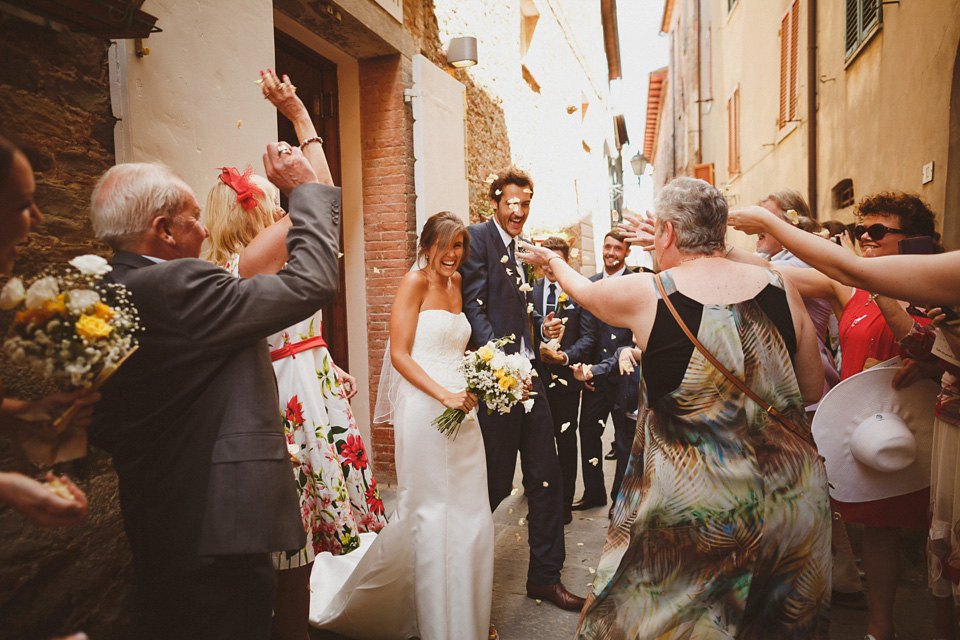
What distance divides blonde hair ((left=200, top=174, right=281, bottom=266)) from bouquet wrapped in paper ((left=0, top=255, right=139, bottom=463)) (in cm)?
137

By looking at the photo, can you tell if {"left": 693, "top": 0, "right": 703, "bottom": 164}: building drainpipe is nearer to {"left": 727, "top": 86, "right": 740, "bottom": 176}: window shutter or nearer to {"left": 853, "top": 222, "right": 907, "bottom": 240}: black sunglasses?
{"left": 727, "top": 86, "right": 740, "bottom": 176}: window shutter

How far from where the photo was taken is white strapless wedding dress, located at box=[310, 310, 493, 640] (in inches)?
124

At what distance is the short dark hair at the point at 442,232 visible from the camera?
3.46m

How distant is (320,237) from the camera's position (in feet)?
6.17

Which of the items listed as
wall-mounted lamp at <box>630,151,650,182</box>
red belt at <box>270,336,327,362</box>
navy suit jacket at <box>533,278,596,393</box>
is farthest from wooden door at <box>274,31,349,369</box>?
wall-mounted lamp at <box>630,151,650,182</box>

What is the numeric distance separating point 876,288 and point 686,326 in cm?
62

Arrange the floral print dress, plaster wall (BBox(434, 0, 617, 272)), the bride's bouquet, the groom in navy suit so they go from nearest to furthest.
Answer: the floral print dress
the bride's bouquet
the groom in navy suit
plaster wall (BBox(434, 0, 617, 272))

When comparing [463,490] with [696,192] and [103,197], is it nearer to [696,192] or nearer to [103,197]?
[696,192]

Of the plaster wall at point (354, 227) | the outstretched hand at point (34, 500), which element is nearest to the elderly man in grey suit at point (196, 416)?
the outstretched hand at point (34, 500)

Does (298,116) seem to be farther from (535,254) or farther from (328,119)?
(328,119)

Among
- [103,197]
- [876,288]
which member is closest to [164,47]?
[103,197]

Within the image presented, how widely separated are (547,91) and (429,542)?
33.4 ft

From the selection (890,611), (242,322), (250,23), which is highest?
(250,23)

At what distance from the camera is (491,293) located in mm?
3865
